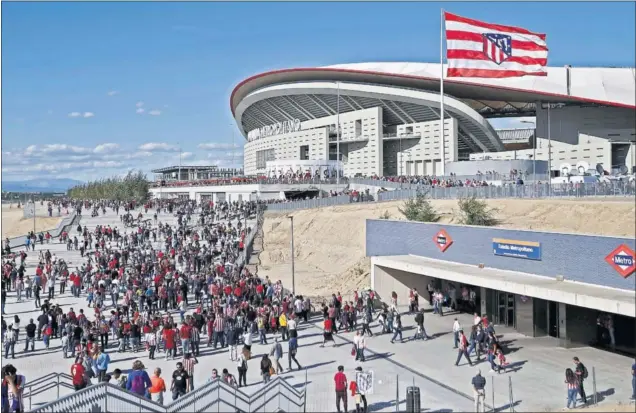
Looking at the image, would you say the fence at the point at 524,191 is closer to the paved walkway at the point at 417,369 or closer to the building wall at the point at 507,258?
the building wall at the point at 507,258

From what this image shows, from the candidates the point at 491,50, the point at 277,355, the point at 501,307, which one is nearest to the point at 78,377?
the point at 277,355

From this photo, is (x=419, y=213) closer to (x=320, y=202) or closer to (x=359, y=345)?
(x=359, y=345)

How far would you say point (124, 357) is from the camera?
1819 centimetres

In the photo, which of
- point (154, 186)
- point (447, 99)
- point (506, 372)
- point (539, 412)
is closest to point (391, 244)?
point (506, 372)

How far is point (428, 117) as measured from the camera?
231 feet

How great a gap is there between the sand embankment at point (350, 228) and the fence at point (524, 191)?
0.49 m

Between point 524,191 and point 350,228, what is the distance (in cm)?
983

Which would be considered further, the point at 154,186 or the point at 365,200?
the point at 154,186

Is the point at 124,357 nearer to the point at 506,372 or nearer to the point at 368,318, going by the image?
the point at 368,318

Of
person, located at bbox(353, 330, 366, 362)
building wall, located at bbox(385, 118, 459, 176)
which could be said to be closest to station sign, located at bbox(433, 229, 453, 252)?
person, located at bbox(353, 330, 366, 362)

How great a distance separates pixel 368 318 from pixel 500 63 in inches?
603

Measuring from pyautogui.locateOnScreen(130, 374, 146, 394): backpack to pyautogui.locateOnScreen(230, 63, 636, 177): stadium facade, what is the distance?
4213cm

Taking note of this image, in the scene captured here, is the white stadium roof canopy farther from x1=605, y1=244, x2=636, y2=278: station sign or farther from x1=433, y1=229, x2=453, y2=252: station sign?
x1=605, y1=244, x2=636, y2=278: station sign

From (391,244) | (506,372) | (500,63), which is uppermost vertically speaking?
(500,63)
